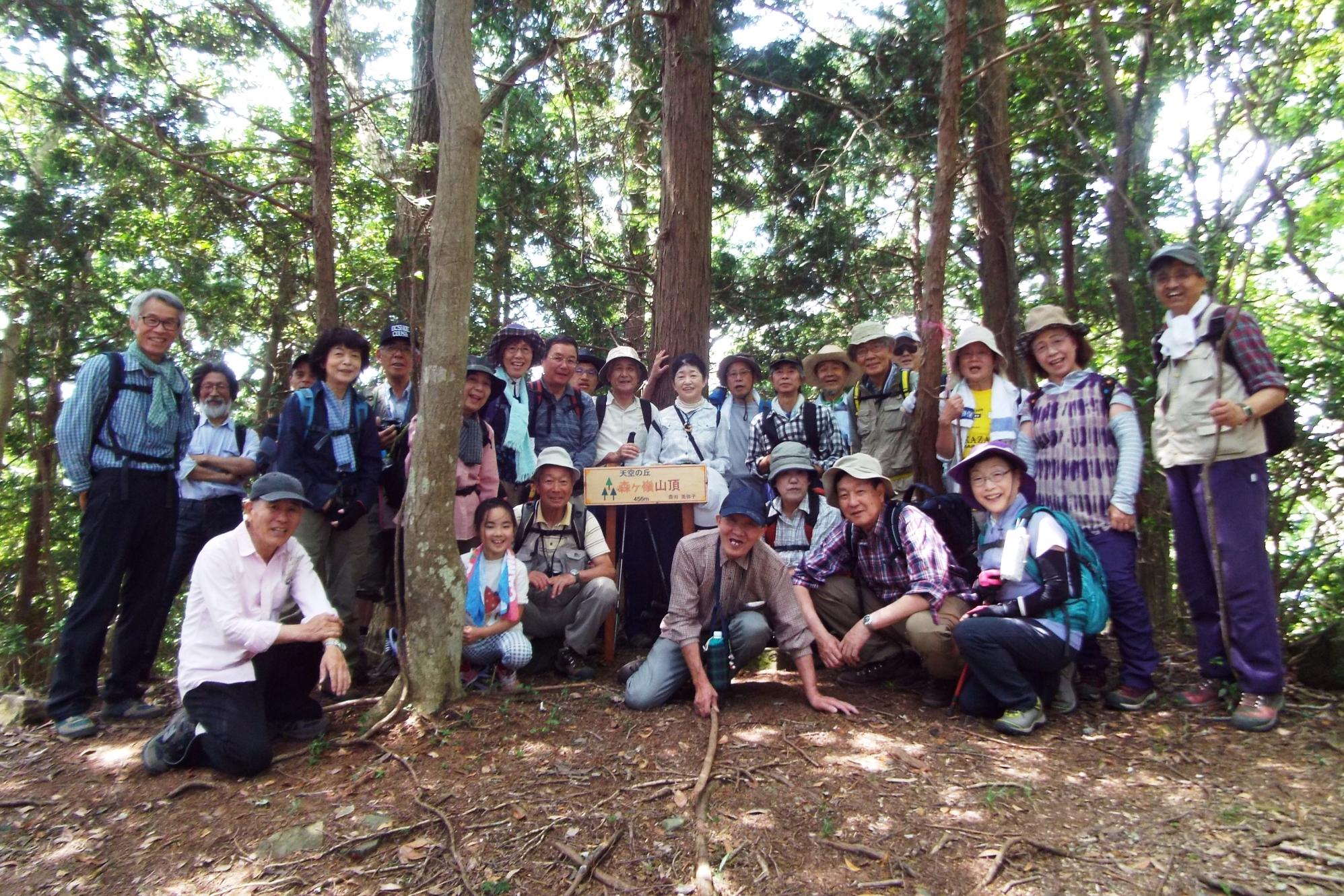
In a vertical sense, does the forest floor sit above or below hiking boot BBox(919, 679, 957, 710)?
below

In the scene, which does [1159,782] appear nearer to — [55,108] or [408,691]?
[408,691]

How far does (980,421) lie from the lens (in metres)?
5.28

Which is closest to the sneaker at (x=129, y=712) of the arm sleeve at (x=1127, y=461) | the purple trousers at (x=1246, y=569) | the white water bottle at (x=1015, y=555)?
the white water bottle at (x=1015, y=555)

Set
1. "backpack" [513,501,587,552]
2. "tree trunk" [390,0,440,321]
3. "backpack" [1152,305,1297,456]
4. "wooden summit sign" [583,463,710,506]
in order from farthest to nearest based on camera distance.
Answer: "tree trunk" [390,0,440,321] → "wooden summit sign" [583,463,710,506] → "backpack" [513,501,587,552] → "backpack" [1152,305,1297,456]

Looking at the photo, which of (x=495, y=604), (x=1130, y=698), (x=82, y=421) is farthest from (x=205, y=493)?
(x=1130, y=698)

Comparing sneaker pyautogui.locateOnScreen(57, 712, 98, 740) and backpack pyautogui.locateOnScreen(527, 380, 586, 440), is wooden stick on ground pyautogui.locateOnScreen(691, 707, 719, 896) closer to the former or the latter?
backpack pyautogui.locateOnScreen(527, 380, 586, 440)

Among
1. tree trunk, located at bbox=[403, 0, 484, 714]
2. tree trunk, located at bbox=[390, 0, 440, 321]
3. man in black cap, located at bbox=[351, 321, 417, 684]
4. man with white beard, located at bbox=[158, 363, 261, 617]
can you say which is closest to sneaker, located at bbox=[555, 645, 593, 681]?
tree trunk, located at bbox=[403, 0, 484, 714]

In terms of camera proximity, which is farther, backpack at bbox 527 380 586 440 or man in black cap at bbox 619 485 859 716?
backpack at bbox 527 380 586 440

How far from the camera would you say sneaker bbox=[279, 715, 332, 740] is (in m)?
4.41

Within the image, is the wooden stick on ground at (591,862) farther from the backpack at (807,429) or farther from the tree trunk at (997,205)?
the tree trunk at (997,205)

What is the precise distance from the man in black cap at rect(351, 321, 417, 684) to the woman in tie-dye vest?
13.3 ft

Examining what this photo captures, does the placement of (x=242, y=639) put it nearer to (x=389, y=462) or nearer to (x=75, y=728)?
(x=75, y=728)

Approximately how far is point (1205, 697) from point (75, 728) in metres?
6.55

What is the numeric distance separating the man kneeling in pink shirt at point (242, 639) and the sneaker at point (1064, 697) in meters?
3.98
